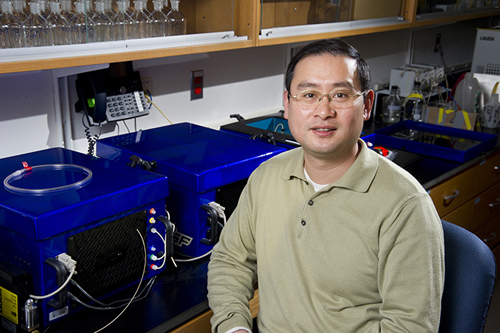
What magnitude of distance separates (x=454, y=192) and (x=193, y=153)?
54.6 inches

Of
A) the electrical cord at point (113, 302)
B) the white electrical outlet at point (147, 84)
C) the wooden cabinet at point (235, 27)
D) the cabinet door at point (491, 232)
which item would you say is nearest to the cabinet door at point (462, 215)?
the cabinet door at point (491, 232)

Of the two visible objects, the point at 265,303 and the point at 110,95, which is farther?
the point at 110,95

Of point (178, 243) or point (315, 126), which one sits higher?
point (315, 126)

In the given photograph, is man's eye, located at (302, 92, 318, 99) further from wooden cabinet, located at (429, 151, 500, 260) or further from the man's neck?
wooden cabinet, located at (429, 151, 500, 260)

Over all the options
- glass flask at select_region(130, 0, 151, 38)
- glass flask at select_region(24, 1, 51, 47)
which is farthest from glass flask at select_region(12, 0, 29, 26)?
glass flask at select_region(130, 0, 151, 38)

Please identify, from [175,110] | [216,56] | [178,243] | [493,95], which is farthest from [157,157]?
[493,95]

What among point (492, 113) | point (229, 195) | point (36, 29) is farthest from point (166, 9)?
point (492, 113)

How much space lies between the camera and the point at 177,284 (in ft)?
4.70

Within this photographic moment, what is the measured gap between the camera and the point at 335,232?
3.89ft

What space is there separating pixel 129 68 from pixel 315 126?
1060mm

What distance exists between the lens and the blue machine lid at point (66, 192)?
1146 millimetres

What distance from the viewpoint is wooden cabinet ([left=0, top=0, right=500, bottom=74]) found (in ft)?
4.59

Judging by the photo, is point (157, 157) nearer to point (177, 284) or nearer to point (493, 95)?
point (177, 284)

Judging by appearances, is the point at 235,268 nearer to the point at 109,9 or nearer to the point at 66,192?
the point at 66,192
